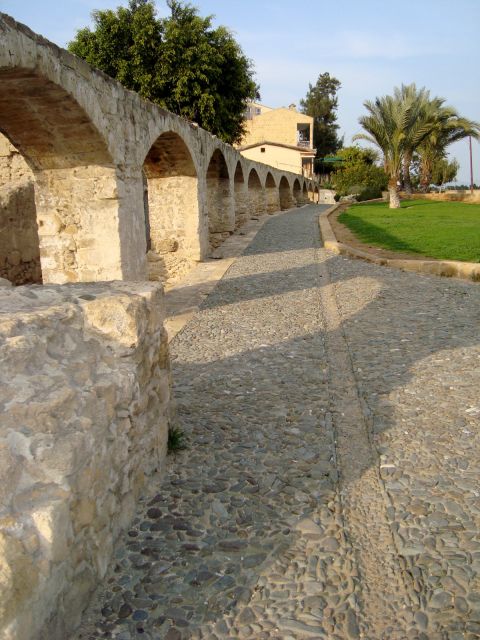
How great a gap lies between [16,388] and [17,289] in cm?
94

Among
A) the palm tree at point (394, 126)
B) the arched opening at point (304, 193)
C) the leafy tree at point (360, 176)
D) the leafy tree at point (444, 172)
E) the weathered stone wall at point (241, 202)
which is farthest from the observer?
the leafy tree at point (444, 172)

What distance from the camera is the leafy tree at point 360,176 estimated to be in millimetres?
34469

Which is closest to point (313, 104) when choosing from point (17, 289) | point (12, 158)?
point (12, 158)

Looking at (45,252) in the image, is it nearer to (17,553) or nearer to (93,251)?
(93,251)

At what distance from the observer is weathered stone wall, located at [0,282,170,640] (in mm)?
1641

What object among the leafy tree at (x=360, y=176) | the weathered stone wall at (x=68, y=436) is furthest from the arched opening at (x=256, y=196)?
the weathered stone wall at (x=68, y=436)

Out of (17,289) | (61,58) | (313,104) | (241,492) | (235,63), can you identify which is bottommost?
(241,492)

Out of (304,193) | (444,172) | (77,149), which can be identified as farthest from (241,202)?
(444,172)

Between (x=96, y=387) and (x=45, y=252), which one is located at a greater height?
(x=45, y=252)

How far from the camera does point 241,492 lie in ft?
9.04

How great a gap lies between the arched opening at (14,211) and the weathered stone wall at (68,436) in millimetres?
5480

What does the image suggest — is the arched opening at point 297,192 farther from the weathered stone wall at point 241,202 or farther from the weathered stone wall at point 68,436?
the weathered stone wall at point 68,436

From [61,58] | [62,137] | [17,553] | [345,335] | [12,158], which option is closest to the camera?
[17,553]

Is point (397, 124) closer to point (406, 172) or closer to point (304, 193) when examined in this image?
point (406, 172)
